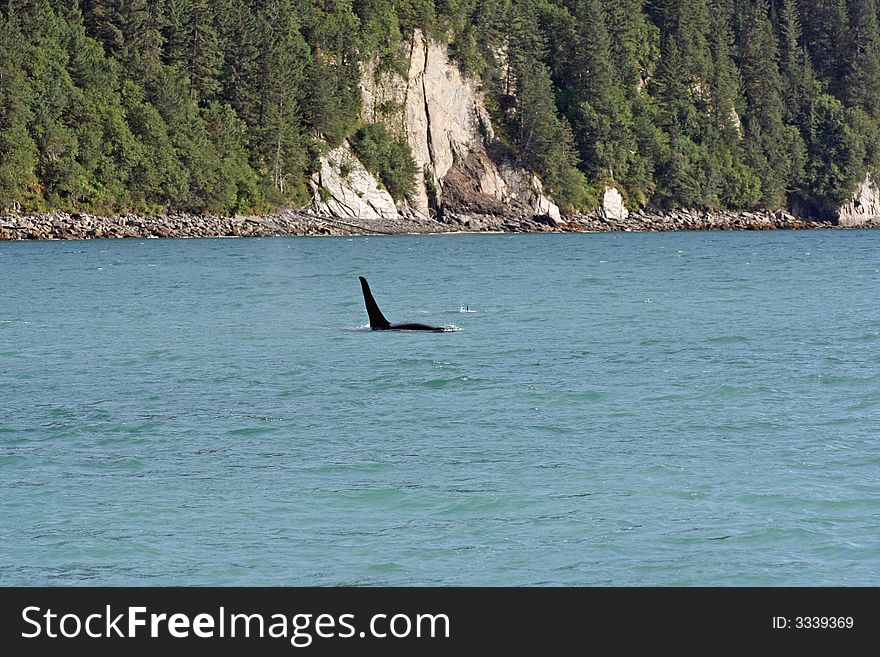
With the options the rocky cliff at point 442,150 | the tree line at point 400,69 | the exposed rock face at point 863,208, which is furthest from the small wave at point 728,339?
the exposed rock face at point 863,208

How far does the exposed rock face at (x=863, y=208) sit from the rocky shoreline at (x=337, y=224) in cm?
644

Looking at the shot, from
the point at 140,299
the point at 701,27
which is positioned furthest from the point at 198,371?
the point at 701,27

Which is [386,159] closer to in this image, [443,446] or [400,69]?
[400,69]

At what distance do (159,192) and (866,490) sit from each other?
112m

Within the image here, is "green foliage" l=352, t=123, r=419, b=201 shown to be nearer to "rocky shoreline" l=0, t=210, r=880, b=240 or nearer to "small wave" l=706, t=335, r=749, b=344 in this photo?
"rocky shoreline" l=0, t=210, r=880, b=240

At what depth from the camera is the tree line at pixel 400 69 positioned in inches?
4665

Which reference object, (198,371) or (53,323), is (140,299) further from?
(198,371)

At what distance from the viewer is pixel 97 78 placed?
4791 inches

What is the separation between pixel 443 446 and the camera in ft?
62.2

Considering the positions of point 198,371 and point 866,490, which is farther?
point 198,371

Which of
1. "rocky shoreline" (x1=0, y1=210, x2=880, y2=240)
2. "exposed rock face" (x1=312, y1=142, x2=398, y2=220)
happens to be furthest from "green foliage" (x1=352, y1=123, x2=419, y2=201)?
"rocky shoreline" (x1=0, y1=210, x2=880, y2=240)

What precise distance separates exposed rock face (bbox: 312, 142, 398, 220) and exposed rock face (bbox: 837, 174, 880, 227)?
240ft

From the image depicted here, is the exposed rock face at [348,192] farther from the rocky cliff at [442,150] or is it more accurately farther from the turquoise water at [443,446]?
the turquoise water at [443,446]

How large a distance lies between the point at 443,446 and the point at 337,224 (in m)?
112
